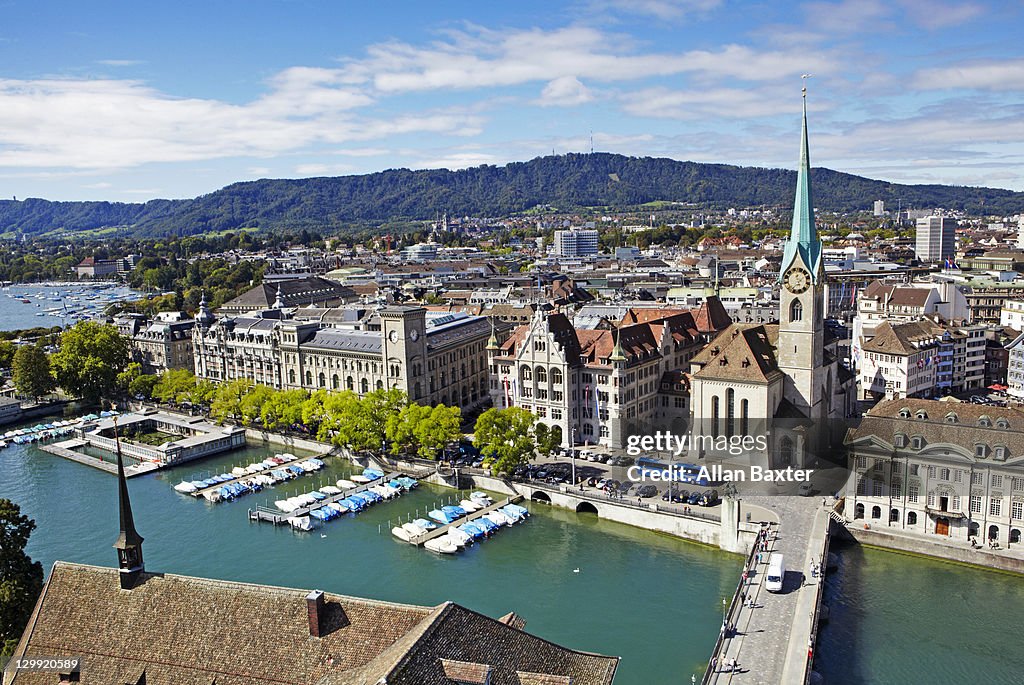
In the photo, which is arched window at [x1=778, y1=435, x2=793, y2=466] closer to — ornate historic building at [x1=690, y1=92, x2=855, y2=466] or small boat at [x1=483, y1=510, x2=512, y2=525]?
ornate historic building at [x1=690, y1=92, x2=855, y2=466]

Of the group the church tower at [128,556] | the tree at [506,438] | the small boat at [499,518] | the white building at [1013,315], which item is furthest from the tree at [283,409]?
the white building at [1013,315]

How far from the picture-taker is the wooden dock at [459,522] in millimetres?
54625

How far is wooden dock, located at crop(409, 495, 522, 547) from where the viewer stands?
54625mm

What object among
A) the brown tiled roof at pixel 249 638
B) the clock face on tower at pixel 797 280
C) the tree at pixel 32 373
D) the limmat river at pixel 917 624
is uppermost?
the clock face on tower at pixel 797 280

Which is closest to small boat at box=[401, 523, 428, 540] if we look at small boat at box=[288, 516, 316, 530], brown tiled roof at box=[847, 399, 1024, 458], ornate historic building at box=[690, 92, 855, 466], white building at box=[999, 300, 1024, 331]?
small boat at box=[288, 516, 316, 530]

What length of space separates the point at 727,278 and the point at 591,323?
8093cm

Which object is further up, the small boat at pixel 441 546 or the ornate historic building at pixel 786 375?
the ornate historic building at pixel 786 375

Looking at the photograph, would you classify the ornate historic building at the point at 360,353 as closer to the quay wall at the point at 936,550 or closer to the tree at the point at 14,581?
the quay wall at the point at 936,550

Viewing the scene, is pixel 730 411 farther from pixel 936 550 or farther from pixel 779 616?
pixel 779 616

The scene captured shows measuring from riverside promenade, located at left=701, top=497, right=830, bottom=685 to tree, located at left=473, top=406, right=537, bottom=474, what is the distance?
61.4ft

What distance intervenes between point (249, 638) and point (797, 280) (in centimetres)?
5000

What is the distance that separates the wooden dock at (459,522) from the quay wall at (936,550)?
2231cm

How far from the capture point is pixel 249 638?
23.7 meters

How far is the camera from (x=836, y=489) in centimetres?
5538
